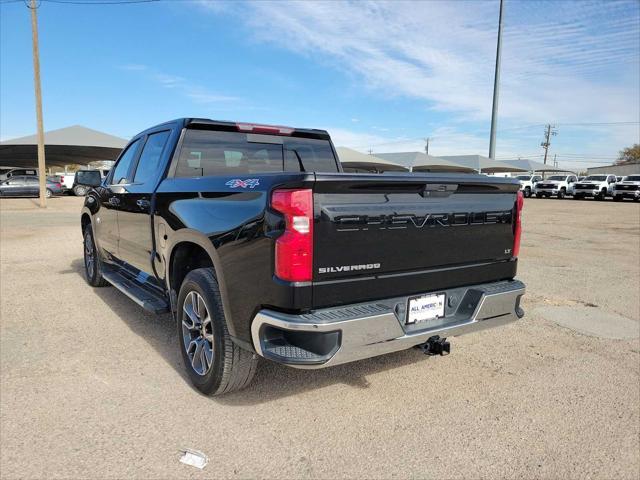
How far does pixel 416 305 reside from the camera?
9.41 feet

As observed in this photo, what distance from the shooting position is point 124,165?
5.31 metres

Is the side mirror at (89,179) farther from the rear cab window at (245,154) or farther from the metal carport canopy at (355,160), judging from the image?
the metal carport canopy at (355,160)

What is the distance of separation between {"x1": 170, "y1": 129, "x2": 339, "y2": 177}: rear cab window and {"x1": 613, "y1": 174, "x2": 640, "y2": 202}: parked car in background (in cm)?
3393

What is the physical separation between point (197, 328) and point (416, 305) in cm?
152

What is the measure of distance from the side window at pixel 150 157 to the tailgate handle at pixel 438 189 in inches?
94.5

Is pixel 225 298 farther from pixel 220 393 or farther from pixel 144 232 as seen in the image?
pixel 144 232

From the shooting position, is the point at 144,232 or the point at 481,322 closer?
the point at 481,322

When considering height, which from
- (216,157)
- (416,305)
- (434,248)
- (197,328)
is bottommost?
(197,328)

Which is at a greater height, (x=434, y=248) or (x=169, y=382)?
(x=434, y=248)

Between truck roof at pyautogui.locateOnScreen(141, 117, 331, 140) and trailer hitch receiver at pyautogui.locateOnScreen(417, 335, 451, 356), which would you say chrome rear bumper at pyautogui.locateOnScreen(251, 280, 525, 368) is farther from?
truck roof at pyautogui.locateOnScreen(141, 117, 331, 140)

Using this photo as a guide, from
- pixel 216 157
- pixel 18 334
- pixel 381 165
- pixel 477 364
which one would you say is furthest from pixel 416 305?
pixel 381 165

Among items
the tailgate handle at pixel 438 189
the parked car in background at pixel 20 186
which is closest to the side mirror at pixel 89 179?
the tailgate handle at pixel 438 189

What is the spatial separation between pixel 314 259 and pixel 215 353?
1.03m

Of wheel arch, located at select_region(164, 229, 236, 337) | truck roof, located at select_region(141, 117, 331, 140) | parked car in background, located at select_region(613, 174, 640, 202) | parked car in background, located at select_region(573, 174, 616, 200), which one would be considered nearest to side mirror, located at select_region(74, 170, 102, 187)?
truck roof, located at select_region(141, 117, 331, 140)
